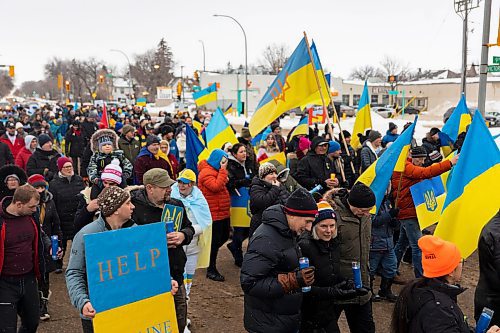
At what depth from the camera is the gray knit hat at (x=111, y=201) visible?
351cm

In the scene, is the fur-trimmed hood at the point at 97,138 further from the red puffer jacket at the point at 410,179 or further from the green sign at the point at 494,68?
the green sign at the point at 494,68

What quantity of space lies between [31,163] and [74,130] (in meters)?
5.98

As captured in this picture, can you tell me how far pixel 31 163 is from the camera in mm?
8547

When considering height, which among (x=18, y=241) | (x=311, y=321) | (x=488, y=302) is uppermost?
(x=18, y=241)

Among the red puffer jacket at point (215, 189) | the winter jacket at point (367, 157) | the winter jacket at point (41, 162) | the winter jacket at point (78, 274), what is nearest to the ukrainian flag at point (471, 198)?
the winter jacket at point (78, 274)

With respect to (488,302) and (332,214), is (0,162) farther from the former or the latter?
(488,302)

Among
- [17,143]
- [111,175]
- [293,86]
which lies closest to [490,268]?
→ [111,175]

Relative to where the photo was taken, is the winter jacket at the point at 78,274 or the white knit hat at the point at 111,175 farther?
the white knit hat at the point at 111,175

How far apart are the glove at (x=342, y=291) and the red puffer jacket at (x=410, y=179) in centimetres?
284

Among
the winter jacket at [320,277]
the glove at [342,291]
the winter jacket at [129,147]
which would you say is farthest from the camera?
the winter jacket at [129,147]

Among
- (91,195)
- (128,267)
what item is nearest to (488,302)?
(128,267)

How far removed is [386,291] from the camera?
623 cm

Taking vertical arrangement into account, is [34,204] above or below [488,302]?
above

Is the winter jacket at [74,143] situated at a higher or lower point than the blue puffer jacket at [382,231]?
higher
